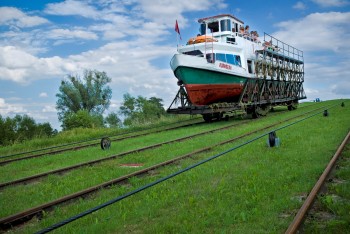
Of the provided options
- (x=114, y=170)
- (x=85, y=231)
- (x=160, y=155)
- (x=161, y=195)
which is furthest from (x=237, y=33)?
(x=85, y=231)

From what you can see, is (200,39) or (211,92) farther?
(200,39)

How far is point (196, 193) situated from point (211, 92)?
14609mm

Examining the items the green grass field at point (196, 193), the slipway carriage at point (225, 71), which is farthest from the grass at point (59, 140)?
the green grass field at point (196, 193)

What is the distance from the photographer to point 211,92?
2048 cm

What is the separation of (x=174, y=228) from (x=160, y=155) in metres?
5.99

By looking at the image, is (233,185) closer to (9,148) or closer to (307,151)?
(307,151)

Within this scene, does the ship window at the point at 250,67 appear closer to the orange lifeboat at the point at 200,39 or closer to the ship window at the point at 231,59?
the ship window at the point at 231,59

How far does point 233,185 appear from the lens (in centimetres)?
656

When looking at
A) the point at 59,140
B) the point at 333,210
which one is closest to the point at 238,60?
the point at 59,140

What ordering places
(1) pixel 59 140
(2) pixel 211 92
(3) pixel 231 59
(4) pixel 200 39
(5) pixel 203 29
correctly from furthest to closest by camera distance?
(5) pixel 203 29
(3) pixel 231 59
(4) pixel 200 39
(2) pixel 211 92
(1) pixel 59 140

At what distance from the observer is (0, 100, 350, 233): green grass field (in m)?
4.87

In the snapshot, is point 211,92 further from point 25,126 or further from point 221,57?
point 25,126

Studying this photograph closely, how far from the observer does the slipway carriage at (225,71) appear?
19.8 metres

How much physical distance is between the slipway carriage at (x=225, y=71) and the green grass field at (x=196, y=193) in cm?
958
